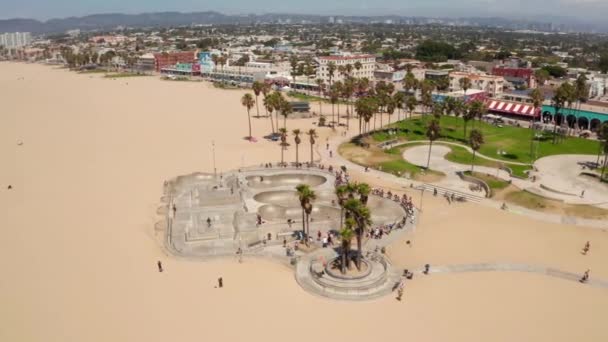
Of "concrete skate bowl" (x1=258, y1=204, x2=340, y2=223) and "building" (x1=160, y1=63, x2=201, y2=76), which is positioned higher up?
"building" (x1=160, y1=63, x2=201, y2=76)

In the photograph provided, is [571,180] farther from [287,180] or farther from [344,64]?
[344,64]

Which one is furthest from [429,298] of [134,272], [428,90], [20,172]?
[428,90]

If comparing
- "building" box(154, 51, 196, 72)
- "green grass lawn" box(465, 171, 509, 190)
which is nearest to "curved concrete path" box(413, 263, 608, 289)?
"green grass lawn" box(465, 171, 509, 190)

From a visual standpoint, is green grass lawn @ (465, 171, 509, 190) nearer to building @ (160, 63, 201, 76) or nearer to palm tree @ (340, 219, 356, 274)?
palm tree @ (340, 219, 356, 274)

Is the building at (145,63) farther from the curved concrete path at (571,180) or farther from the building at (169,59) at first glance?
the curved concrete path at (571,180)

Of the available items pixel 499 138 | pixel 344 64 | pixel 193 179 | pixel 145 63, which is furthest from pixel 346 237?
pixel 145 63

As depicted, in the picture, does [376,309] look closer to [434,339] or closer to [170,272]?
[434,339]

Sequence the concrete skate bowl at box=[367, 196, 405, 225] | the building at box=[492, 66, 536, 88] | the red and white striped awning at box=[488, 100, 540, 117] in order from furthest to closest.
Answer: the building at box=[492, 66, 536, 88] → the red and white striped awning at box=[488, 100, 540, 117] → the concrete skate bowl at box=[367, 196, 405, 225]
